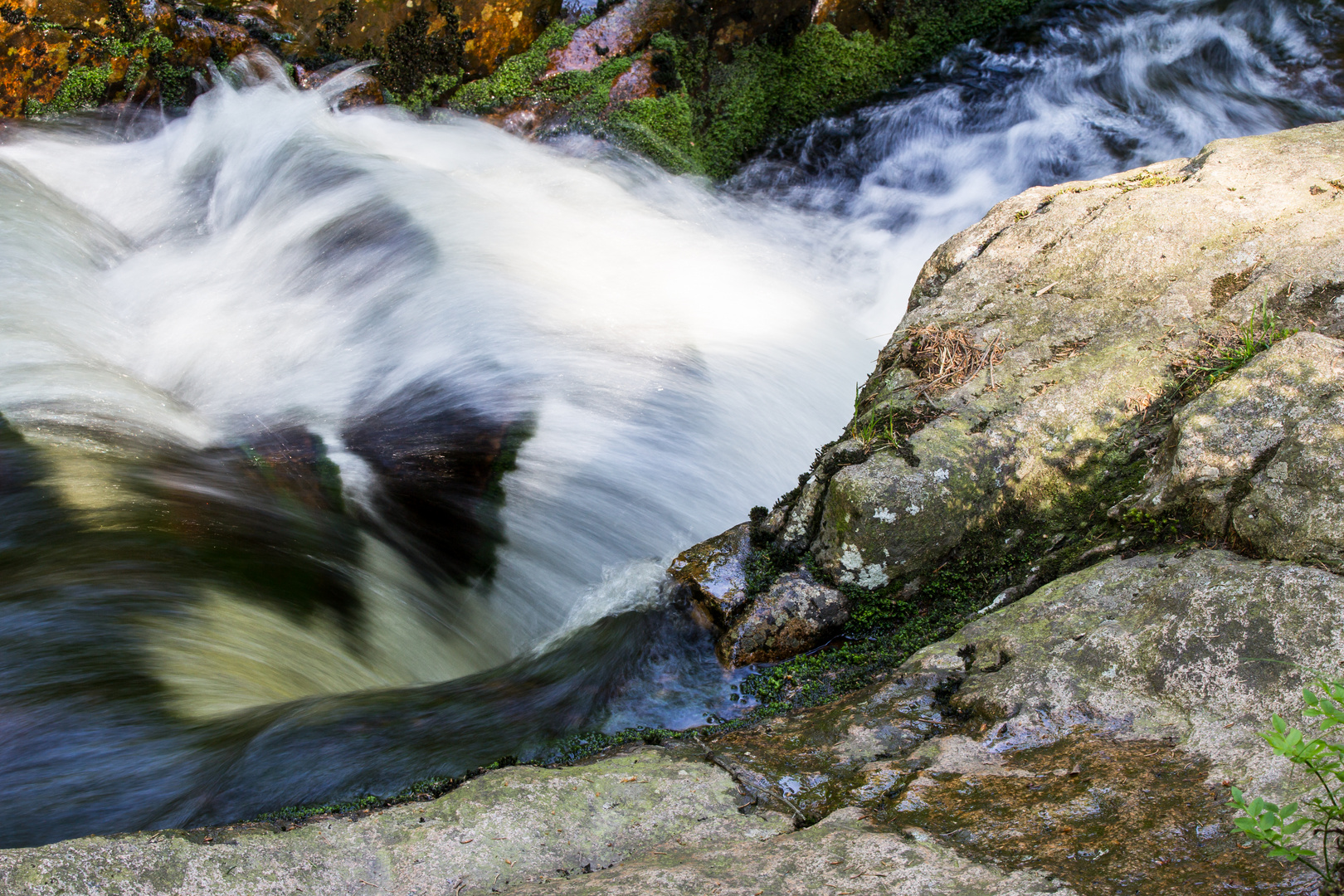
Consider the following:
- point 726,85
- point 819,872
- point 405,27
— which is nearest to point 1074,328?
point 819,872

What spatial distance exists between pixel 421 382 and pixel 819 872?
4.83 metres

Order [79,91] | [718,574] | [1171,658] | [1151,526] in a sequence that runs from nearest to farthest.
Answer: [1171,658], [1151,526], [718,574], [79,91]

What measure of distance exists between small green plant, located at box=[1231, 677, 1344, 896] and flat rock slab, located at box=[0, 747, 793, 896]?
132cm

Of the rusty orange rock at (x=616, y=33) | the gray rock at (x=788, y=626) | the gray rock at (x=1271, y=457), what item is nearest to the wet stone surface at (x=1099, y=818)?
the gray rock at (x=1271, y=457)

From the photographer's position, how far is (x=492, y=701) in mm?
3980

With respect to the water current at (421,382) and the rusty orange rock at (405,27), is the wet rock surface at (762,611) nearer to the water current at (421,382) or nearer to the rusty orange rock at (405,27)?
the water current at (421,382)

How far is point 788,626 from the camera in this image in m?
4.04

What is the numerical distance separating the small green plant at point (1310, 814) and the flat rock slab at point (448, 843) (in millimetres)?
1316

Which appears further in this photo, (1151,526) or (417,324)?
(417,324)

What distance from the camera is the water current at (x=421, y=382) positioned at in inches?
149

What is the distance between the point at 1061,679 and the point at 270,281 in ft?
23.8

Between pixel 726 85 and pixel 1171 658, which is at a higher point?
pixel 726 85

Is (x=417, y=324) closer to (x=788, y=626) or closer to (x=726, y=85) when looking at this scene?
(x=788, y=626)

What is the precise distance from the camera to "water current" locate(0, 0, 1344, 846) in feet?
12.4
